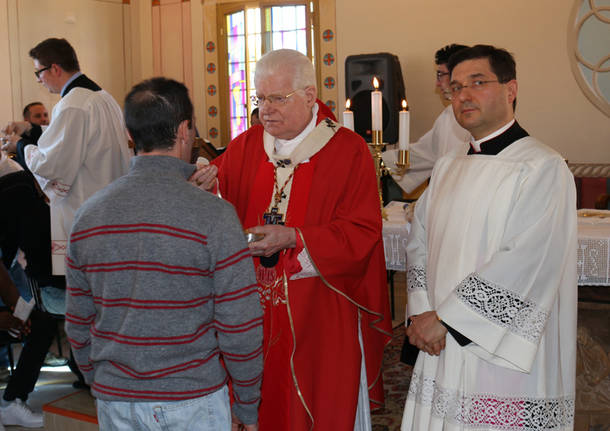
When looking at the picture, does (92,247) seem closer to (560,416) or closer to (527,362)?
(527,362)

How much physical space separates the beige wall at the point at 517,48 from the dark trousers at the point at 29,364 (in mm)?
5483

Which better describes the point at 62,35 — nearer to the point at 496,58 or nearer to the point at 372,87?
the point at 372,87

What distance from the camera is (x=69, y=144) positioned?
3744mm

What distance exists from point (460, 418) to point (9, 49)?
800cm

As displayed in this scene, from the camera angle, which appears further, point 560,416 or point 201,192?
point 560,416

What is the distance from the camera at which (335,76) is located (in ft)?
28.3

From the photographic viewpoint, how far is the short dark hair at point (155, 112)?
1527 millimetres

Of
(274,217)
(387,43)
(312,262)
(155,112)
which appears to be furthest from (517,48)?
(155,112)

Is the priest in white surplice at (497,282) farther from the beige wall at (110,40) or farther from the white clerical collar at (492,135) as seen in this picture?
the beige wall at (110,40)

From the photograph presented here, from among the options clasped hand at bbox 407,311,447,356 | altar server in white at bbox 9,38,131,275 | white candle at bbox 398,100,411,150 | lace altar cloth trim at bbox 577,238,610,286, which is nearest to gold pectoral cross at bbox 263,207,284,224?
clasped hand at bbox 407,311,447,356

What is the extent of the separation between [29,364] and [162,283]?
2404mm

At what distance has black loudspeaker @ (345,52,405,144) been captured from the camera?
24.6 feet

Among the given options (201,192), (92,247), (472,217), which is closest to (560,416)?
(472,217)

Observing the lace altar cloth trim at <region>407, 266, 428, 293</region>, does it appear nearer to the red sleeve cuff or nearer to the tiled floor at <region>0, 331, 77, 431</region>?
the red sleeve cuff
